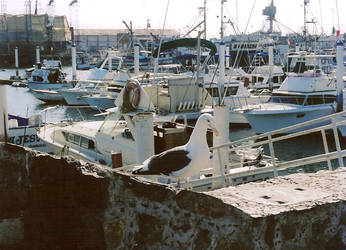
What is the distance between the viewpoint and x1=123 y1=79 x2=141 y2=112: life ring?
1196 centimetres

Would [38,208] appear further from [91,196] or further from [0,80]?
[0,80]

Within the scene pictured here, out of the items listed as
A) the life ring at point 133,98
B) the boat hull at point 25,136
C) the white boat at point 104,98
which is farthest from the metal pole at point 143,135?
the white boat at point 104,98

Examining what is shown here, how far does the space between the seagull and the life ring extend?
5188mm

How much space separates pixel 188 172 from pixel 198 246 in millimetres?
3580

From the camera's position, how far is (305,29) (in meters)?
→ 59.7

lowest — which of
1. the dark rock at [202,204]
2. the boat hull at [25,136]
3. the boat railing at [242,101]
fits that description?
the boat hull at [25,136]

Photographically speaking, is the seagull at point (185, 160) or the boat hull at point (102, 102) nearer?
the seagull at point (185, 160)

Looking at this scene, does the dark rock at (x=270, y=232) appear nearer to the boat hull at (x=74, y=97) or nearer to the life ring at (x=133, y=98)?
the life ring at (x=133, y=98)

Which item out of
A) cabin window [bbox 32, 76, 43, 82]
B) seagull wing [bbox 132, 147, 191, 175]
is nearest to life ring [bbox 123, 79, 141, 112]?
seagull wing [bbox 132, 147, 191, 175]

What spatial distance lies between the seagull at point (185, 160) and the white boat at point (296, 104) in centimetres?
2049

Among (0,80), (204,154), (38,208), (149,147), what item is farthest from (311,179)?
(149,147)

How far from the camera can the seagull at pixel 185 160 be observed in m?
6.60

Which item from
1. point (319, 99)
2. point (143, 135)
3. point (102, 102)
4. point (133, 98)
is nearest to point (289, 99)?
point (319, 99)

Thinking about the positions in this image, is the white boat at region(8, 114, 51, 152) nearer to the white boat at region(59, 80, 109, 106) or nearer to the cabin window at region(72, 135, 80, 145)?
the cabin window at region(72, 135, 80, 145)
